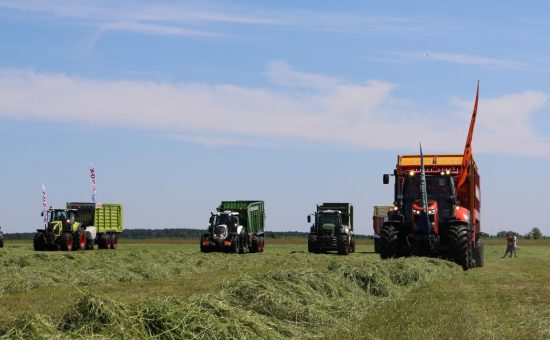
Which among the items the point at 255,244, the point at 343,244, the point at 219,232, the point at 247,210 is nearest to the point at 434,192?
the point at 219,232

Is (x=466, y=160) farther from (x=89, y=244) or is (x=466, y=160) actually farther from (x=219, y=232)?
(x=89, y=244)

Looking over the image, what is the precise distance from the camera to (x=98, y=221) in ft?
144

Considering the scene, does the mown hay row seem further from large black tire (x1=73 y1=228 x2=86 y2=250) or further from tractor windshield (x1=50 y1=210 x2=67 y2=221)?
tractor windshield (x1=50 y1=210 x2=67 y2=221)

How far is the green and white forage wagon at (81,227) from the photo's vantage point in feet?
131

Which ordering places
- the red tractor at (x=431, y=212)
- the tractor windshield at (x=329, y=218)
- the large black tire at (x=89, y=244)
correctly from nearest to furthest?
the red tractor at (x=431, y=212) → the tractor windshield at (x=329, y=218) → the large black tire at (x=89, y=244)

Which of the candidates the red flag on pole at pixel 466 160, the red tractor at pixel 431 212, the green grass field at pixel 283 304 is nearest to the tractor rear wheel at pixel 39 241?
the green grass field at pixel 283 304

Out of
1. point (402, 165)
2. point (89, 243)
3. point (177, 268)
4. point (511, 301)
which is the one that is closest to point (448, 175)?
point (402, 165)

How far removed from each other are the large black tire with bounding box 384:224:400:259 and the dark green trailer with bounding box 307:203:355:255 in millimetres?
14485

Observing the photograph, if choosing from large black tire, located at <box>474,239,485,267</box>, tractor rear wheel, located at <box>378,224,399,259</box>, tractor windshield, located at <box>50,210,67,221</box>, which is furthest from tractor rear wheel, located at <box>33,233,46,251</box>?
large black tire, located at <box>474,239,485,267</box>

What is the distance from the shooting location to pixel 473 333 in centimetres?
957

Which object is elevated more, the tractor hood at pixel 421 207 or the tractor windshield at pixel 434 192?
the tractor windshield at pixel 434 192

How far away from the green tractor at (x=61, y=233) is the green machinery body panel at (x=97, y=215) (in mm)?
1629

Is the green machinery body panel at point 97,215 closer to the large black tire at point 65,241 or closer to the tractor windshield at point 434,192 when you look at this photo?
the large black tire at point 65,241

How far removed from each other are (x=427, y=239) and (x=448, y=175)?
213cm
